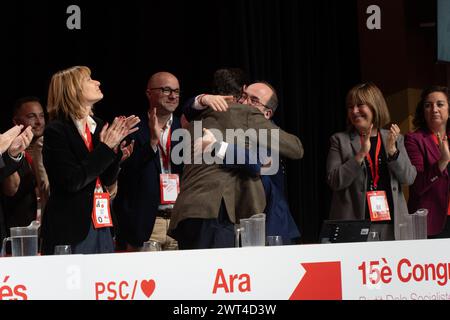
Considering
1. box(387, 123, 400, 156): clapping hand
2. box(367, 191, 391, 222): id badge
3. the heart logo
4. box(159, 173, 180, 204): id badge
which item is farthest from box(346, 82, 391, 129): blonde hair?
the heart logo

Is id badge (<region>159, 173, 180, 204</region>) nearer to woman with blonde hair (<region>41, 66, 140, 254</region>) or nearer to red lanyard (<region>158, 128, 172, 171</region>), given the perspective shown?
red lanyard (<region>158, 128, 172, 171</region>)

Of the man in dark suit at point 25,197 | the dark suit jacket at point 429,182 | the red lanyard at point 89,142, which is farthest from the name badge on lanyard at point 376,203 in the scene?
the man in dark suit at point 25,197

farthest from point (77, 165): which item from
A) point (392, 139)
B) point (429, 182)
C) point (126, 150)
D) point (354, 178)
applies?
point (429, 182)

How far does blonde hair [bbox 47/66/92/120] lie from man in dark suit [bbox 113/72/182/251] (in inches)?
26.7

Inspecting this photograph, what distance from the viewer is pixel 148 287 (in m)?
2.37

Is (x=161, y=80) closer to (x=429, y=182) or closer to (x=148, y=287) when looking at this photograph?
(x=429, y=182)

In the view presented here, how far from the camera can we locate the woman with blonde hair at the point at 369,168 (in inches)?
155

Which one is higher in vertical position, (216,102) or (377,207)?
(216,102)

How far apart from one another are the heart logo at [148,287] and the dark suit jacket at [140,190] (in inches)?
59.2

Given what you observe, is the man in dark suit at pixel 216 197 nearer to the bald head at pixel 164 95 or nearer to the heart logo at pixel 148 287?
the bald head at pixel 164 95

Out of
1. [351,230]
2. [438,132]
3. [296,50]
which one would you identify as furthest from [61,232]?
[296,50]

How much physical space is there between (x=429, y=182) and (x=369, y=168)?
0.41 m

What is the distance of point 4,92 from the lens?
453 cm
